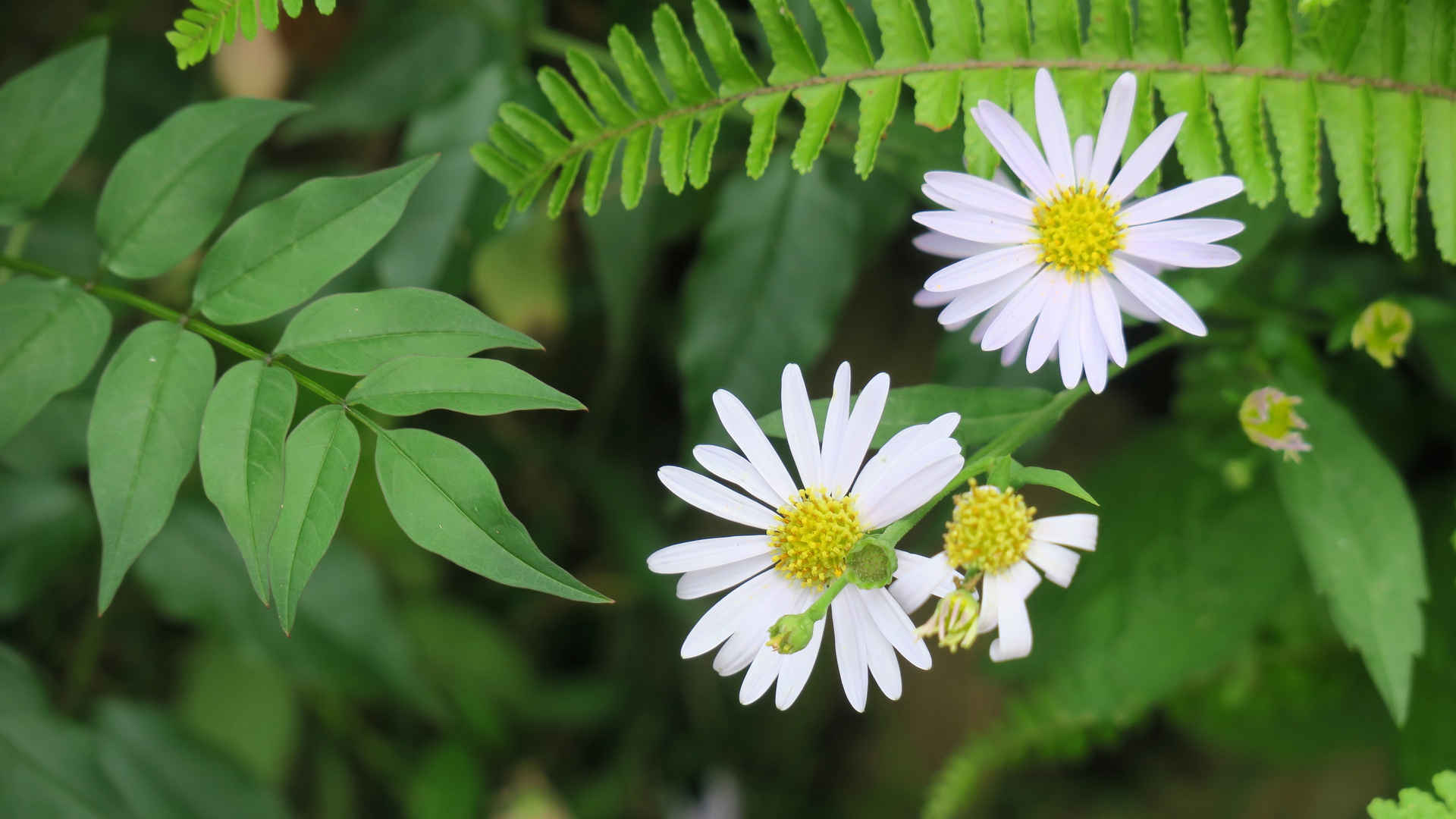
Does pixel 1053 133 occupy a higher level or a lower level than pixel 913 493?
higher

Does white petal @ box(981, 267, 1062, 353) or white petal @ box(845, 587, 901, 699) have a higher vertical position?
white petal @ box(981, 267, 1062, 353)

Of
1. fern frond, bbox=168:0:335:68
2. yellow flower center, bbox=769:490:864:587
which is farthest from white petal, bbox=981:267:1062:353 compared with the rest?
fern frond, bbox=168:0:335:68

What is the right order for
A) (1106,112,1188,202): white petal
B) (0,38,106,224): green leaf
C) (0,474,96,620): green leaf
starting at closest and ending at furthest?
(1106,112,1188,202): white petal, (0,38,106,224): green leaf, (0,474,96,620): green leaf

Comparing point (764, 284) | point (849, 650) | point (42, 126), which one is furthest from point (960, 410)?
point (42, 126)

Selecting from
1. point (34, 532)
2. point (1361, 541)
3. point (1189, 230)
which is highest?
point (1189, 230)

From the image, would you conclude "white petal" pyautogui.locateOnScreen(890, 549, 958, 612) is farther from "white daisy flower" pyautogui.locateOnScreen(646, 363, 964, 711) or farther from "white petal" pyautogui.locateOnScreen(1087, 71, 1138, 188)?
"white petal" pyautogui.locateOnScreen(1087, 71, 1138, 188)

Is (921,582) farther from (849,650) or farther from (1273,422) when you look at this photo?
(1273,422)

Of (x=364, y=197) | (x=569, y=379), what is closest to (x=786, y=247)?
(x=364, y=197)

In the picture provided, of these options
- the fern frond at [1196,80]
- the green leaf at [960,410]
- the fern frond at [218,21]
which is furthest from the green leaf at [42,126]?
the green leaf at [960,410]
